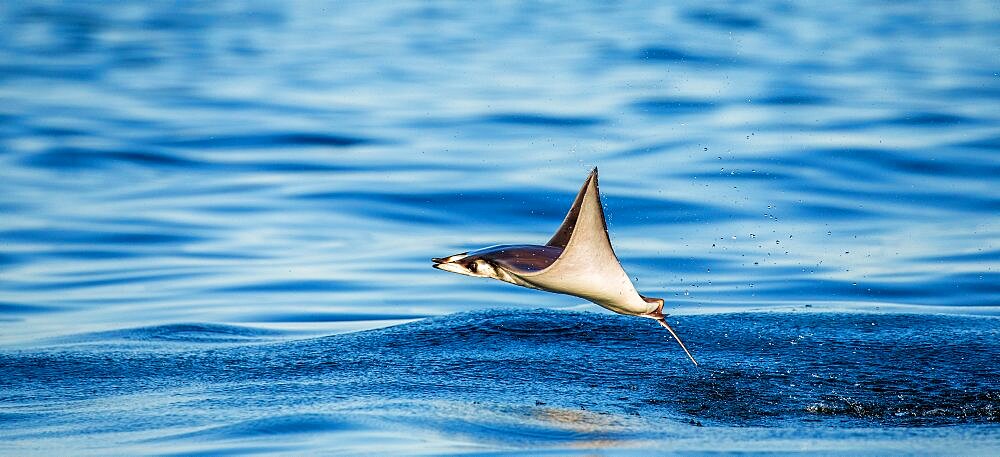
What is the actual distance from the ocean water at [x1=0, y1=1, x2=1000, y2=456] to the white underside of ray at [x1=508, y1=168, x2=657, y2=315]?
533 millimetres

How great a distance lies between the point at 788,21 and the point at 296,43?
10240 mm

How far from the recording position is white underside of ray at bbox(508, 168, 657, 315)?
425cm

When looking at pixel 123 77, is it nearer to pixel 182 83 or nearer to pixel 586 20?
pixel 182 83

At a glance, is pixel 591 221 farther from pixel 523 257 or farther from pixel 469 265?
pixel 469 265

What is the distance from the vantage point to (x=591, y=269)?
170 inches

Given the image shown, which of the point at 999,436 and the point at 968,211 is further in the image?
the point at 968,211

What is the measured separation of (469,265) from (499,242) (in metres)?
4.91

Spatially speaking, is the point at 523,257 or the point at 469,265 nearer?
the point at 523,257

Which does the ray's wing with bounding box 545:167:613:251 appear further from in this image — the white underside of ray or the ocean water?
the ocean water

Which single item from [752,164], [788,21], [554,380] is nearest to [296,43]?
[788,21]

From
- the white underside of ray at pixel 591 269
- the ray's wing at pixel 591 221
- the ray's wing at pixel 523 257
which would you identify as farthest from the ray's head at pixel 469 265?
the ray's wing at pixel 591 221

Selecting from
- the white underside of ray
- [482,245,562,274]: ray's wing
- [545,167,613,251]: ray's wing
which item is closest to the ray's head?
[482,245,562,274]: ray's wing

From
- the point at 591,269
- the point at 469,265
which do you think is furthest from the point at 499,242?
the point at 591,269

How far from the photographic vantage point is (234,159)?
13492 millimetres
